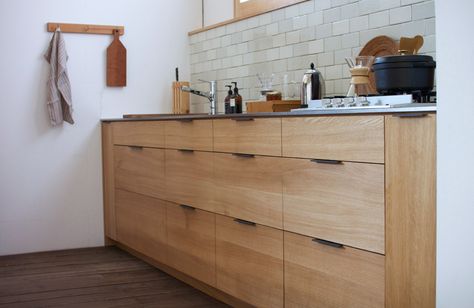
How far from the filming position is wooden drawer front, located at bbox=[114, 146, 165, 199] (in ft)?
14.1

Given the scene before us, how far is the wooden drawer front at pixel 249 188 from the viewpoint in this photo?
10.1 ft

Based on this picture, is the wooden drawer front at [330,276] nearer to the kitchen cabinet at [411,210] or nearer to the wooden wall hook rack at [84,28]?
the kitchen cabinet at [411,210]

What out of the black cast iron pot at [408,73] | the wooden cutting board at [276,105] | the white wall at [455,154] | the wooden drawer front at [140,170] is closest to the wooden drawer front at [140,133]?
the wooden drawer front at [140,170]

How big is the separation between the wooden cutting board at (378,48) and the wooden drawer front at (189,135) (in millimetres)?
860

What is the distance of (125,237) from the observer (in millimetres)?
4879

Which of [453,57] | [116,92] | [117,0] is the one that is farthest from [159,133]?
[453,57]

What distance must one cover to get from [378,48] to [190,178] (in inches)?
49.1

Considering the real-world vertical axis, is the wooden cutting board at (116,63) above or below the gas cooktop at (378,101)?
above

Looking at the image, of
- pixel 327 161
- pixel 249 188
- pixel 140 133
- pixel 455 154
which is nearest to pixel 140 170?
pixel 140 133

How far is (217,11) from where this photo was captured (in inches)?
205

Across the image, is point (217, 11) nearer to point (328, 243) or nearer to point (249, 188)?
point (249, 188)

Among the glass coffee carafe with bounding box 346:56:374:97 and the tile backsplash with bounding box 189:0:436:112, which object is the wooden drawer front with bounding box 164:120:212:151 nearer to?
the tile backsplash with bounding box 189:0:436:112

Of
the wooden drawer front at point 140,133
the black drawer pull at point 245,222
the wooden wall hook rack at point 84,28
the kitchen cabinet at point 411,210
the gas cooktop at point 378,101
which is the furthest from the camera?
the wooden wall hook rack at point 84,28

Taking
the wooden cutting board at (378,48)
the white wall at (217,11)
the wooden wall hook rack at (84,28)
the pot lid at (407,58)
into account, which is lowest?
the pot lid at (407,58)
